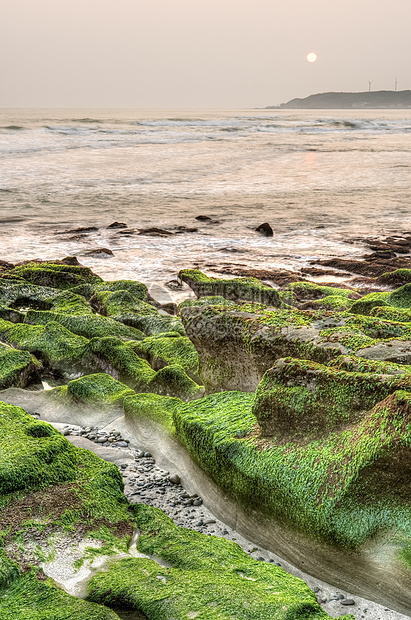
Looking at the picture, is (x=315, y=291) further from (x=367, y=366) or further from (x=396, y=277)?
(x=367, y=366)

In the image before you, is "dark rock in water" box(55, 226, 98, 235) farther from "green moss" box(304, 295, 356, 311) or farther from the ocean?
"green moss" box(304, 295, 356, 311)

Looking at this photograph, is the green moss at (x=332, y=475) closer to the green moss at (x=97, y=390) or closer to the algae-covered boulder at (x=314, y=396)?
the algae-covered boulder at (x=314, y=396)

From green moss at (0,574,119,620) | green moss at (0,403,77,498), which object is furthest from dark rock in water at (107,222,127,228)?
green moss at (0,574,119,620)

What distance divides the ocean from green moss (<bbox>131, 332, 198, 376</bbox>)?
3935 mm

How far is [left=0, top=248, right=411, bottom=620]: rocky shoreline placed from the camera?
3295mm

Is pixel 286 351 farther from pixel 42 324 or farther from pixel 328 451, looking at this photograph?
pixel 42 324

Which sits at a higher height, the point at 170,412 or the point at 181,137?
the point at 181,137

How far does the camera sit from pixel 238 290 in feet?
30.2

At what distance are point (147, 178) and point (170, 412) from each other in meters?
23.8

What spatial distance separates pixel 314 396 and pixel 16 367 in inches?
144

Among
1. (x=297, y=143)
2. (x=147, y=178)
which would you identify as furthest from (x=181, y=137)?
(x=147, y=178)

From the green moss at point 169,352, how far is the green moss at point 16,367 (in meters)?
1.21

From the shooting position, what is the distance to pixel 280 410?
13.9 feet

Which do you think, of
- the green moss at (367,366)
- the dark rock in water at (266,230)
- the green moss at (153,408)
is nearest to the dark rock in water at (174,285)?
the dark rock in water at (266,230)
